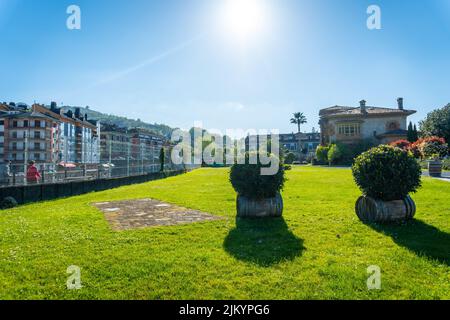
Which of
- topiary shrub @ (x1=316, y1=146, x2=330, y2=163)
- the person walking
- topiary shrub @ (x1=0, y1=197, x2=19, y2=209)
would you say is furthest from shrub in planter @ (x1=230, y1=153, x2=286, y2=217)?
topiary shrub @ (x1=316, y1=146, x2=330, y2=163)

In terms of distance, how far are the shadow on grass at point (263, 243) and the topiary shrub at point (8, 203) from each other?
1051 centimetres

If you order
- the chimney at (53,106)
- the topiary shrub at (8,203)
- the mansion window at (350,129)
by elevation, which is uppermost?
the chimney at (53,106)

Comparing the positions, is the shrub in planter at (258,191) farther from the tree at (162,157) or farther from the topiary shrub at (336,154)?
the topiary shrub at (336,154)

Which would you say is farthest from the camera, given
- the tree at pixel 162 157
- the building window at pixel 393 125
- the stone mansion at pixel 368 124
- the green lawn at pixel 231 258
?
the building window at pixel 393 125

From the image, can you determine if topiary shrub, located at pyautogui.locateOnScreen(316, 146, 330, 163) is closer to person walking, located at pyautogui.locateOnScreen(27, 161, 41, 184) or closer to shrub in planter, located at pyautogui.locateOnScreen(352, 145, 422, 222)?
shrub in planter, located at pyautogui.locateOnScreen(352, 145, 422, 222)

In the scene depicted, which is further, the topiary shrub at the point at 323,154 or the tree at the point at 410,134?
the topiary shrub at the point at 323,154

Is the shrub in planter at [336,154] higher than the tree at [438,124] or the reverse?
the reverse

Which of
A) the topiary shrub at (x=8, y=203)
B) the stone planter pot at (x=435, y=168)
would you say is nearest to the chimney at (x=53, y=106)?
the topiary shrub at (x=8, y=203)

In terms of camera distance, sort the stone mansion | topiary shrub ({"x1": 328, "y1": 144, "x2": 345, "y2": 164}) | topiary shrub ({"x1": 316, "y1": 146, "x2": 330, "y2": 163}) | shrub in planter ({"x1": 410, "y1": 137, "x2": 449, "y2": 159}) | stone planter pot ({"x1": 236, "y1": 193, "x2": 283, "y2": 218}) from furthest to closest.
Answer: the stone mansion
topiary shrub ({"x1": 316, "y1": 146, "x2": 330, "y2": 163})
topiary shrub ({"x1": 328, "y1": 144, "x2": 345, "y2": 164})
shrub in planter ({"x1": 410, "y1": 137, "x2": 449, "y2": 159})
stone planter pot ({"x1": 236, "y1": 193, "x2": 283, "y2": 218})

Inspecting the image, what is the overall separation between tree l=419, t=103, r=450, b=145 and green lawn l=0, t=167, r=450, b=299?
53991 mm

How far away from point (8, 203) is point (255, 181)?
11010 millimetres

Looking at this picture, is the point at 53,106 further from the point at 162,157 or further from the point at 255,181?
the point at 255,181

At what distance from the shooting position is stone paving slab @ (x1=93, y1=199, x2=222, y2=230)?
322 inches

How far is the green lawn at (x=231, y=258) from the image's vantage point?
162 inches
